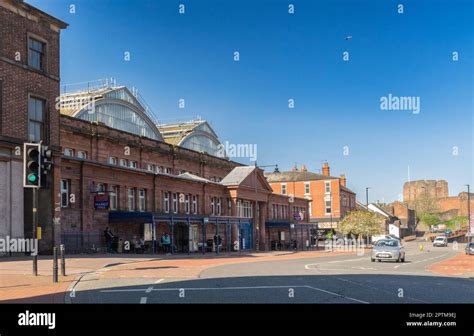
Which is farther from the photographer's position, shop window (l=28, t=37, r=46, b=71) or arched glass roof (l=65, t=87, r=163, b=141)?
arched glass roof (l=65, t=87, r=163, b=141)

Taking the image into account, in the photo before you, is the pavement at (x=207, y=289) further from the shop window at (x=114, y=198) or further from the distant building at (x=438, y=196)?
the distant building at (x=438, y=196)

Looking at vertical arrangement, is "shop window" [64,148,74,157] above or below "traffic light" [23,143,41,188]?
above

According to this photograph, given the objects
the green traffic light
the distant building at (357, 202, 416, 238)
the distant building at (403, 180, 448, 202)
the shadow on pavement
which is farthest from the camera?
the distant building at (403, 180, 448, 202)

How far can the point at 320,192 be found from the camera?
286 feet

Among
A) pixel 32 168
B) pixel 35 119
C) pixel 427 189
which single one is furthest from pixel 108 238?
pixel 427 189

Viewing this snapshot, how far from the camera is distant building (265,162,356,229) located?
284ft

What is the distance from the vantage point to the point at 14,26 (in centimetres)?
2989

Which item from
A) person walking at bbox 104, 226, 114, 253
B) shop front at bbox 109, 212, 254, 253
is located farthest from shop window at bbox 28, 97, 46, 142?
shop front at bbox 109, 212, 254, 253

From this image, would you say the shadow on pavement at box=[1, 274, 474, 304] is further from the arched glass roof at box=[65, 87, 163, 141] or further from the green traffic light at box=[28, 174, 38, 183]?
the arched glass roof at box=[65, 87, 163, 141]

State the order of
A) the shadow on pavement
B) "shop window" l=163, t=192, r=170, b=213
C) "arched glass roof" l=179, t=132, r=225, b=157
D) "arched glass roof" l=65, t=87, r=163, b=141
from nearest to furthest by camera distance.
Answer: the shadow on pavement, "shop window" l=163, t=192, r=170, b=213, "arched glass roof" l=65, t=87, r=163, b=141, "arched glass roof" l=179, t=132, r=225, b=157

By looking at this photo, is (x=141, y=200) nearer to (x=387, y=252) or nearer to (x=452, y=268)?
(x=387, y=252)

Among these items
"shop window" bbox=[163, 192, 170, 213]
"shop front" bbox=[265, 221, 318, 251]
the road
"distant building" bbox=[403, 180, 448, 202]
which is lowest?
"shop front" bbox=[265, 221, 318, 251]
